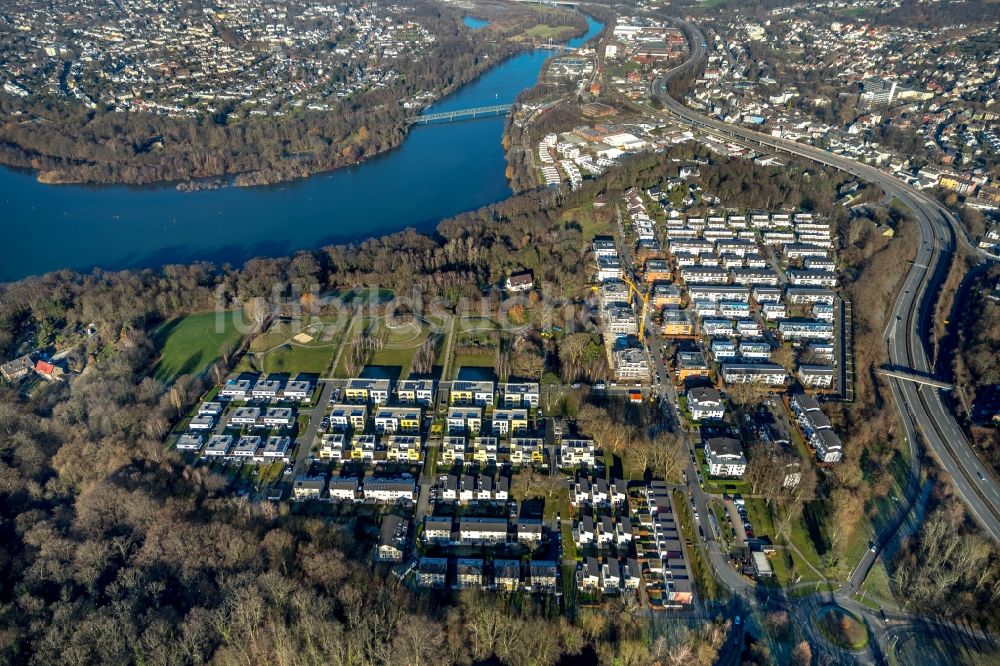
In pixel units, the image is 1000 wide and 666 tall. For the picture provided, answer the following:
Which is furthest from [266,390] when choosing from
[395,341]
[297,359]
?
[395,341]

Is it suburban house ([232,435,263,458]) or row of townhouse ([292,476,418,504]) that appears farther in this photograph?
suburban house ([232,435,263,458])

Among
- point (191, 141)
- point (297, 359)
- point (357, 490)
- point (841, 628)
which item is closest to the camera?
point (841, 628)

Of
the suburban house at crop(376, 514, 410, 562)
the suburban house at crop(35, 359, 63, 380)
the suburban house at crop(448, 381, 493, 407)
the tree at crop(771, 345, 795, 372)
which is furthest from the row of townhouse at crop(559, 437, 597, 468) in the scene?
the suburban house at crop(35, 359, 63, 380)

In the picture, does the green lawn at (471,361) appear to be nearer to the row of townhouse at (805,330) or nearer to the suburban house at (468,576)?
the suburban house at (468,576)

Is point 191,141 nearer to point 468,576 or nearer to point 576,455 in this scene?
point 576,455

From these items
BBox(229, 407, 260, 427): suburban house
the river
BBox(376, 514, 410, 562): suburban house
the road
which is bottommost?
the river

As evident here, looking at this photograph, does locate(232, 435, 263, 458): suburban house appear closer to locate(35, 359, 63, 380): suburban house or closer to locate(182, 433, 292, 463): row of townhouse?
locate(182, 433, 292, 463): row of townhouse

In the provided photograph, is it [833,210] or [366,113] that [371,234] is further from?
[833,210]
